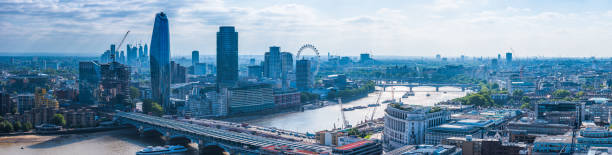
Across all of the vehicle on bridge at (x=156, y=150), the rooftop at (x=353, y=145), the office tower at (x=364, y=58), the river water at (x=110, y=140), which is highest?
the office tower at (x=364, y=58)

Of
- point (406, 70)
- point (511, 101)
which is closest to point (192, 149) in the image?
point (511, 101)

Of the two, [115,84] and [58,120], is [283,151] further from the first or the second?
[115,84]

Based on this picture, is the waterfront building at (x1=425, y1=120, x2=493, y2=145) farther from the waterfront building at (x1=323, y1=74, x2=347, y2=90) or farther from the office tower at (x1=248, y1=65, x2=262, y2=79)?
the office tower at (x1=248, y1=65, x2=262, y2=79)

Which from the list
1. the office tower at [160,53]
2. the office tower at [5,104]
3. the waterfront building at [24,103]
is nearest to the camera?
the office tower at [5,104]

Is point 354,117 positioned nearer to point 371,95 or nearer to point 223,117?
point 223,117

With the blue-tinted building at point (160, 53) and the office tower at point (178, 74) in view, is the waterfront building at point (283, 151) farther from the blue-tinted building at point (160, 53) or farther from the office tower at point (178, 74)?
the office tower at point (178, 74)

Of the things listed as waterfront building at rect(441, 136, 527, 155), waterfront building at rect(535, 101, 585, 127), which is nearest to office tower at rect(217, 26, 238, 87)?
waterfront building at rect(535, 101, 585, 127)

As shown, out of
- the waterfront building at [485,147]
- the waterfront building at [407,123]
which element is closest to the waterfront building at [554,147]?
the waterfront building at [485,147]
